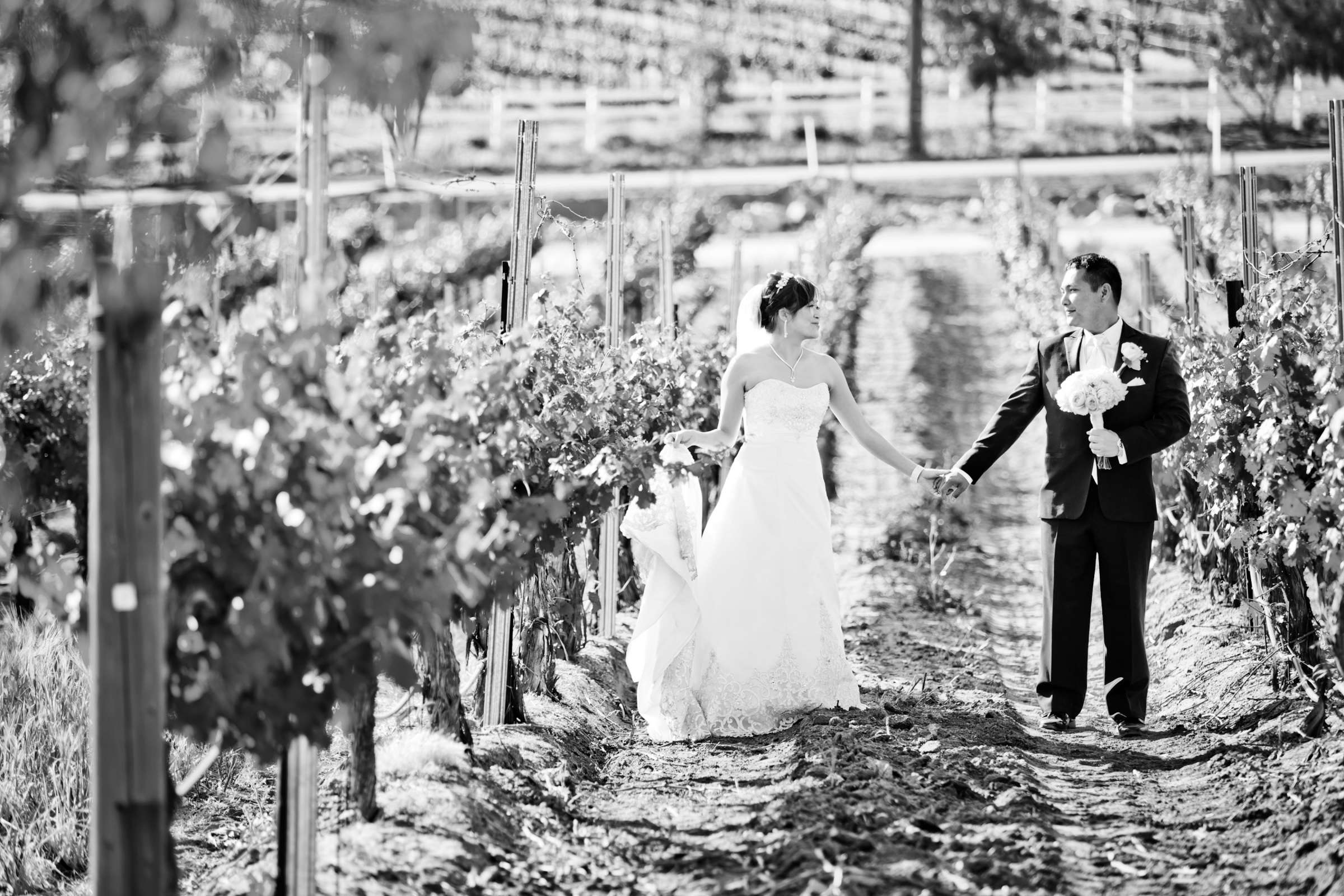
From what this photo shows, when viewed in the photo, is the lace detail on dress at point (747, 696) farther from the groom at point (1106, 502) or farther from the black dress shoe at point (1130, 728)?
the black dress shoe at point (1130, 728)

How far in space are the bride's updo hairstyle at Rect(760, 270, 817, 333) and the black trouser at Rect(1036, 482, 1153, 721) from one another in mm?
1268

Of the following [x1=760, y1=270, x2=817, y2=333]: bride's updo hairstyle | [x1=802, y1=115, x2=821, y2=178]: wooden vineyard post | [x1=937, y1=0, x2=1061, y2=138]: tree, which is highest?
[x1=937, y1=0, x2=1061, y2=138]: tree

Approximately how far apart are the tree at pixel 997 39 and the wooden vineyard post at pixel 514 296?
23.0m

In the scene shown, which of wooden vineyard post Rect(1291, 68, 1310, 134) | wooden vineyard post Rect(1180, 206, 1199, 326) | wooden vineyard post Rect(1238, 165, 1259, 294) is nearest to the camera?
wooden vineyard post Rect(1238, 165, 1259, 294)

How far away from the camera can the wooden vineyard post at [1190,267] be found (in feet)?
25.5

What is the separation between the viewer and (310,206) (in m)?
3.91

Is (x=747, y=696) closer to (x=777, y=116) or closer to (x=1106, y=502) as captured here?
(x=1106, y=502)

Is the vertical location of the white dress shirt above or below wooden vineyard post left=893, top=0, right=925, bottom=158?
below

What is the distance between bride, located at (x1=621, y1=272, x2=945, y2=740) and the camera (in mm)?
6043

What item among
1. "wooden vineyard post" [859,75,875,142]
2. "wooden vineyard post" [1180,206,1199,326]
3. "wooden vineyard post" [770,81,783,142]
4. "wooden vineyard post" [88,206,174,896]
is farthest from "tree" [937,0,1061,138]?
"wooden vineyard post" [88,206,174,896]

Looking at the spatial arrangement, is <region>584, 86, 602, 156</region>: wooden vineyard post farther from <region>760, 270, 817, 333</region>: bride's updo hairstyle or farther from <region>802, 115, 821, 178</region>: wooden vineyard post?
<region>760, 270, 817, 333</region>: bride's updo hairstyle

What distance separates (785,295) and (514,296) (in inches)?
41.4

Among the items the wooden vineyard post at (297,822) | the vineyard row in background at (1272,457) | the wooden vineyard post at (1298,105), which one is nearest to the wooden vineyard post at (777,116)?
the wooden vineyard post at (1298,105)

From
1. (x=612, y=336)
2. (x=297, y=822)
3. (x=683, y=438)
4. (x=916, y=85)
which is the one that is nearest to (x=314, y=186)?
(x=297, y=822)
